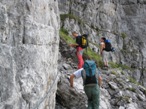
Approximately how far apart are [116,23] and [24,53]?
1151 inches

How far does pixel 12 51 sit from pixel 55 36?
3.64 metres

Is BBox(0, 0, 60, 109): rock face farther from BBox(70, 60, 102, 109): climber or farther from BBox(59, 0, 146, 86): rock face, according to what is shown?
BBox(59, 0, 146, 86): rock face

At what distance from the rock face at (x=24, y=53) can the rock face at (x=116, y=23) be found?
19.4m

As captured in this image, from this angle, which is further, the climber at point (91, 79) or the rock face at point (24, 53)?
the climber at point (91, 79)

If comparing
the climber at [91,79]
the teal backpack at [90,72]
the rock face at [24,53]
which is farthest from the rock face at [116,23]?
the rock face at [24,53]

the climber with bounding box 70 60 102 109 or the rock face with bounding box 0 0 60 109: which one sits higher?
the rock face with bounding box 0 0 60 109

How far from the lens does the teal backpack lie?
9.38m

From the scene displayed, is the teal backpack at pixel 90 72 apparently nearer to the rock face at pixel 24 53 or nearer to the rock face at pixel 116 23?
the rock face at pixel 24 53

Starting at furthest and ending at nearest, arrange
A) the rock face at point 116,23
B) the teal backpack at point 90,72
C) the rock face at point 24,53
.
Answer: the rock face at point 116,23 < the teal backpack at point 90,72 < the rock face at point 24,53

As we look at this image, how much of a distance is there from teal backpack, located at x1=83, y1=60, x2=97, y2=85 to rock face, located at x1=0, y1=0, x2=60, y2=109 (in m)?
1.59

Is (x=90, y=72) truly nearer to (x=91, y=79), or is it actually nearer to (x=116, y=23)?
(x=91, y=79)

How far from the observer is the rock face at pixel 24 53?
5.84 meters

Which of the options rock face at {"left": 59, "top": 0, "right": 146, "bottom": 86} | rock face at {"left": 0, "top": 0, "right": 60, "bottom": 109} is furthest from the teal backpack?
rock face at {"left": 59, "top": 0, "right": 146, "bottom": 86}

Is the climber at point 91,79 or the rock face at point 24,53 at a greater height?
the rock face at point 24,53
